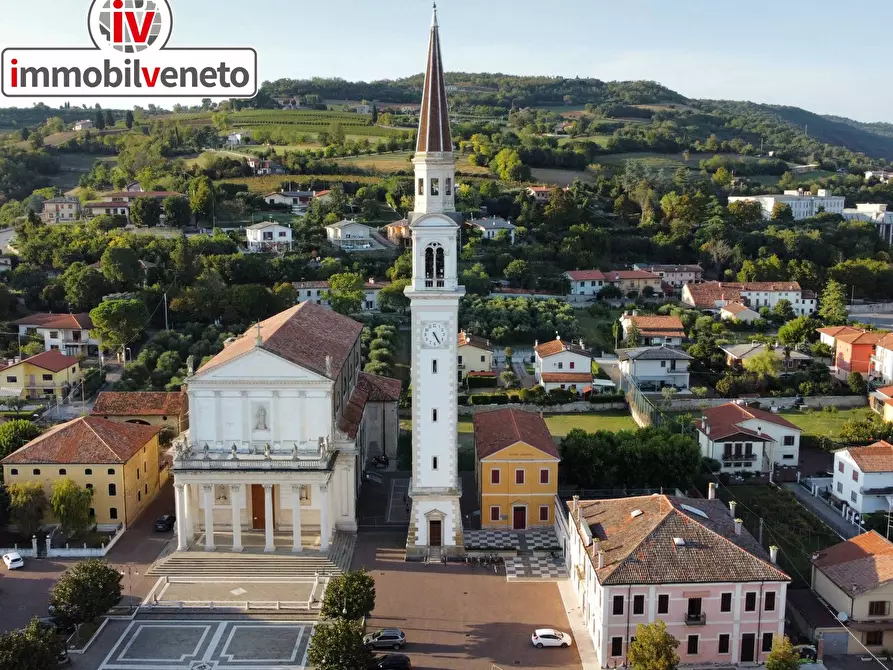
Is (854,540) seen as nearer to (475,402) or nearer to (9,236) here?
(475,402)

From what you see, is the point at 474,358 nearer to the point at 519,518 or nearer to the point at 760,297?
the point at 519,518

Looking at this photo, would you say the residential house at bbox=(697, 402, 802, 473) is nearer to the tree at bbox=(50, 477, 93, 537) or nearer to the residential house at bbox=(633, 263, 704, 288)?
the tree at bbox=(50, 477, 93, 537)

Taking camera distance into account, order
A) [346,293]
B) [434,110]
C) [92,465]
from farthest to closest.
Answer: [346,293] → [92,465] → [434,110]

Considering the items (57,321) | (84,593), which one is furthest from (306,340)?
(57,321)

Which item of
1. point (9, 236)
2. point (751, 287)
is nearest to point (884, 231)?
point (751, 287)

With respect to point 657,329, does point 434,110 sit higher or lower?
higher

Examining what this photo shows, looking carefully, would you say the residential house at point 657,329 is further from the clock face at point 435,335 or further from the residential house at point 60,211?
the residential house at point 60,211

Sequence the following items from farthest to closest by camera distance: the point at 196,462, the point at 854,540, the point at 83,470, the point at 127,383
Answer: the point at 127,383, the point at 83,470, the point at 196,462, the point at 854,540
